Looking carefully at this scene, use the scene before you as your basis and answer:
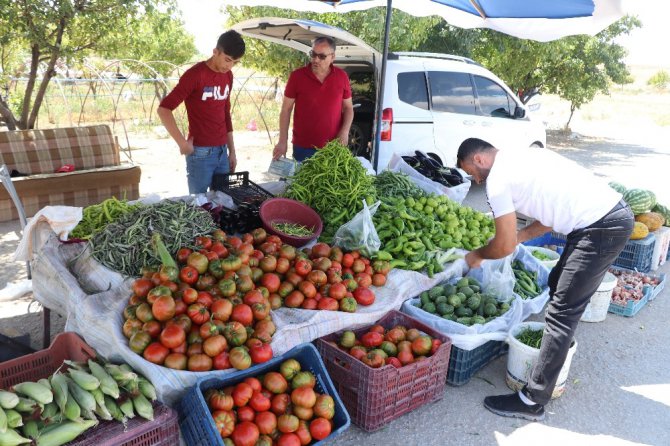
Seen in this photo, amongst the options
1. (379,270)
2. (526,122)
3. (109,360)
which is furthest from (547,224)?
(526,122)

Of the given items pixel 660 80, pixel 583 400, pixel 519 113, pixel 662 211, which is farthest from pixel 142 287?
pixel 660 80

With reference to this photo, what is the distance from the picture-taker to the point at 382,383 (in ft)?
10.1

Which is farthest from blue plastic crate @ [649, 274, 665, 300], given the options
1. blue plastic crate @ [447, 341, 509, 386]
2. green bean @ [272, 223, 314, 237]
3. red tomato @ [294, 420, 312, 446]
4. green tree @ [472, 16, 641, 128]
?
green tree @ [472, 16, 641, 128]

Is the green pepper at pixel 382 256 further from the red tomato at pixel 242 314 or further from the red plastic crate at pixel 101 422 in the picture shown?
the red plastic crate at pixel 101 422

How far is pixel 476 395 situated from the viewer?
3705mm

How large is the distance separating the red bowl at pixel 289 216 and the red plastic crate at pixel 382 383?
91cm

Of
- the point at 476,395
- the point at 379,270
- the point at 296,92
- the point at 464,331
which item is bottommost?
the point at 476,395

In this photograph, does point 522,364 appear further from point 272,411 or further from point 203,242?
point 203,242

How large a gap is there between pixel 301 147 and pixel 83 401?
146 inches

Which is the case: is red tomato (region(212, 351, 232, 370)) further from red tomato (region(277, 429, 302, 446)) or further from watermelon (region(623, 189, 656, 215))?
watermelon (region(623, 189, 656, 215))

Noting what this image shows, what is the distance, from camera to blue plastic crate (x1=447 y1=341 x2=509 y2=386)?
3709 mm

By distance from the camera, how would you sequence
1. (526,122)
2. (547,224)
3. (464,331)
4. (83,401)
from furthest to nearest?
(526,122) → (464,331) → (547,224) → (83,401)

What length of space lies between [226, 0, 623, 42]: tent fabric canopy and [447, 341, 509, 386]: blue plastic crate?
387 centimetres

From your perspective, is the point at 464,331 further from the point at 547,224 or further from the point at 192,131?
the point at 192,131
